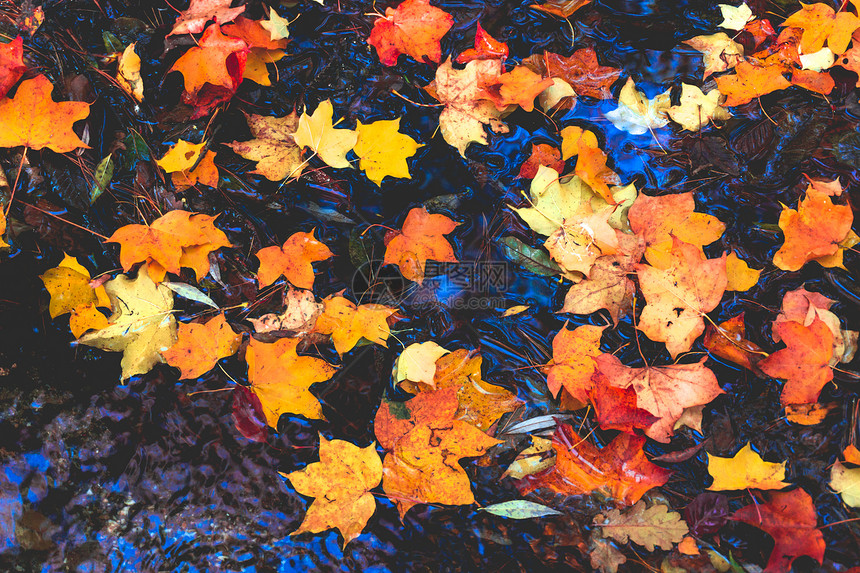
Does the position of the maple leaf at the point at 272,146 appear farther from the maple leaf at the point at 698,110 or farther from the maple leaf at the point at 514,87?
the maple leaf at the point at 698,110

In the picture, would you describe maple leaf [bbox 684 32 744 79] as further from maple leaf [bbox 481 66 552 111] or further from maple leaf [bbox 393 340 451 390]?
maple leaf [bbox 393 340 451 390]

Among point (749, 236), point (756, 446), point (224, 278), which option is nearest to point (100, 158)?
point (224, 278)

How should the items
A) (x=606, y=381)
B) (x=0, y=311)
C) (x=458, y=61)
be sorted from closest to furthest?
(x=606, y=381), (x=0, y=311), (x=458, y=61)

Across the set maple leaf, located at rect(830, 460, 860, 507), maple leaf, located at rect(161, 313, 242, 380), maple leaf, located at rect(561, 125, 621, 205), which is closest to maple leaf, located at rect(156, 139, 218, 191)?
maple leaf, located at rect(161, 313, 242, 380)

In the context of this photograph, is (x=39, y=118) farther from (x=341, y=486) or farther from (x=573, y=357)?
(x=573, y=357)

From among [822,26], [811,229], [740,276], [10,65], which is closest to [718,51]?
[822,26]

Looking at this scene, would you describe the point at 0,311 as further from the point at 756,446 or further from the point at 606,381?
the point at 756,446
